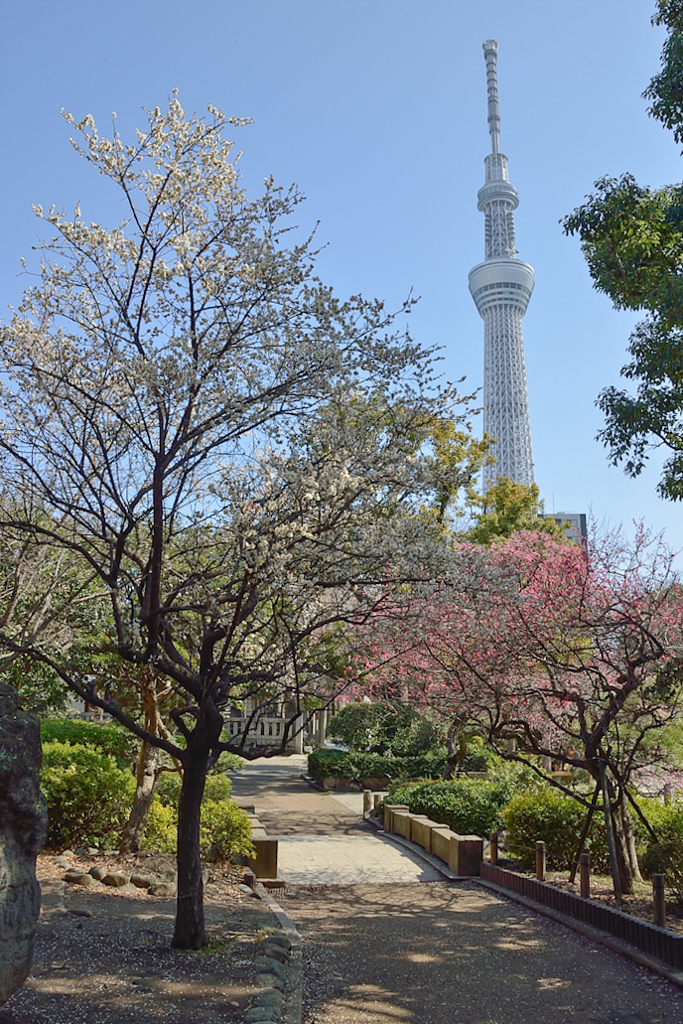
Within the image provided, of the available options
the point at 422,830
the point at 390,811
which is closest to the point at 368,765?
the point at 390,811

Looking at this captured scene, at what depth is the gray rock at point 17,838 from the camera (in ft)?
12.1

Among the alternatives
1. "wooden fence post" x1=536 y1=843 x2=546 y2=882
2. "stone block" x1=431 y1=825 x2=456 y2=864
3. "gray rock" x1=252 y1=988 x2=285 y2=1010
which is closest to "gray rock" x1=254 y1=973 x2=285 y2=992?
"gray rock" x1=252 y1=988 x2=285 y2=1010

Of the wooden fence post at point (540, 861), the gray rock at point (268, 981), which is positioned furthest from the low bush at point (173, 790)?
the gray rock at point (268, 981)

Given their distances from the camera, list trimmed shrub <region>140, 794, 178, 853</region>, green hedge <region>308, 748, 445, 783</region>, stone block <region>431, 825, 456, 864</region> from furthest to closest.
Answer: green hedge <region>308, 748, 445, 783</region>, stone block <region>431, 825, 456, 864</region>, trimmed shrub <region>140, 794, 178, 853</region>

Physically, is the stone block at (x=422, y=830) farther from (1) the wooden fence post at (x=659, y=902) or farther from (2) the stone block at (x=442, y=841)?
(1) the wooden fence post at (x=659, y=902)

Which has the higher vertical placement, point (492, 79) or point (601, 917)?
point (492, 79)

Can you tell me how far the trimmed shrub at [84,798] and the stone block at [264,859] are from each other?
1.71 meters

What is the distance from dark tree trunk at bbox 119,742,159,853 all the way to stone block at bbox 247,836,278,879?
147 cm

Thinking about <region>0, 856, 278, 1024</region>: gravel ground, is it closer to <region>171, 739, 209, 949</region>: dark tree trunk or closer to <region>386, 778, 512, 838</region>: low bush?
<region>171, 739, 209, 949</region>: dark tree trunk

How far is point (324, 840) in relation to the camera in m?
13.9

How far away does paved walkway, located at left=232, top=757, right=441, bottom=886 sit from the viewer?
11211mm

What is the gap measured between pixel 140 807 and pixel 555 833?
5393 millimetres

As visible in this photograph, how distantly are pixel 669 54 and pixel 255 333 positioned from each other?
6764 millimetres

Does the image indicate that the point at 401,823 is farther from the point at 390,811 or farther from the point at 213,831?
the point at 213,831
